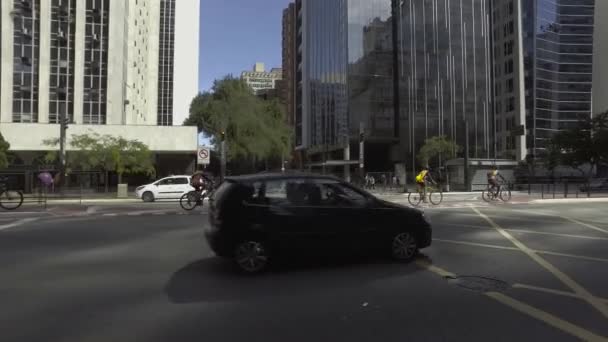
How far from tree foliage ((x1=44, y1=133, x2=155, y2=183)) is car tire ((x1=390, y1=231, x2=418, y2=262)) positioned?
88.0 ft

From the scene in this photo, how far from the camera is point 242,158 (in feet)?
144

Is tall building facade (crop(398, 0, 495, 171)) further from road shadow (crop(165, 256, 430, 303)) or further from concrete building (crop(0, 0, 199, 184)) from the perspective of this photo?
road shadow (crop(165, 256, 430, 303))

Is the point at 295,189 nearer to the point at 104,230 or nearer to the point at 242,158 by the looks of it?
the point at 104,230

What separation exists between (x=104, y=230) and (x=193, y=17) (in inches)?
2941

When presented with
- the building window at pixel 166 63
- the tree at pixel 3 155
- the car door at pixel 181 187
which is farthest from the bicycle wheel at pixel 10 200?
the building window at pixel 166 63

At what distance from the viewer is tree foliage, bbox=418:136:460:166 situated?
163 feet

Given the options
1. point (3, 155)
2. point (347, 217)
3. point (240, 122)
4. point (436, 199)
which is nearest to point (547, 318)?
point (347, 217)

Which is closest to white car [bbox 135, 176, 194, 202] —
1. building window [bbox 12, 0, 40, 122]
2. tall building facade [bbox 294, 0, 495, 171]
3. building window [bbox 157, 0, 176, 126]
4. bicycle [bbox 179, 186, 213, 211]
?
bicycle [bbox 179, 186, 213, 211]

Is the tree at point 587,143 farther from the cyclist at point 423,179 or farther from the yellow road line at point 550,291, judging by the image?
the yellow road line at point 550,291

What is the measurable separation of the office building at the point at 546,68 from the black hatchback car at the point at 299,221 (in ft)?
242

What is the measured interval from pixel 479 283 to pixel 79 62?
47822 mm

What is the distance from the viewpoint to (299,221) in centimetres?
652

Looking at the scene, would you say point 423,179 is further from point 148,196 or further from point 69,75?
point 69,75

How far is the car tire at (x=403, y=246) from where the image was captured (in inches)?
281
